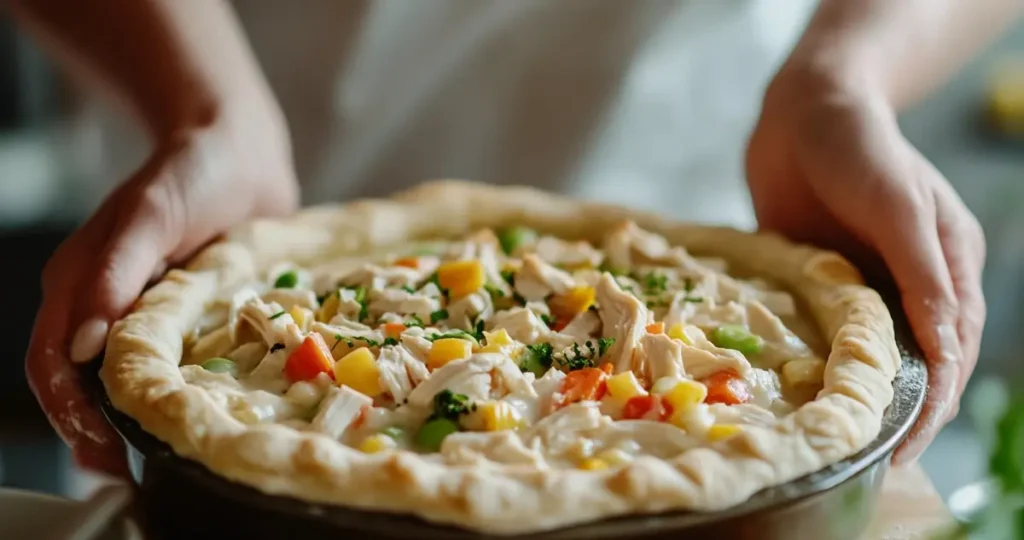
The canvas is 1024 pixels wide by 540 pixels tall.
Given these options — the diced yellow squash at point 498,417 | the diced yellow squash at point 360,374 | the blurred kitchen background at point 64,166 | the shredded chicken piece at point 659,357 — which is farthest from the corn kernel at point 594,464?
the blurred kitchen background at point 64,166

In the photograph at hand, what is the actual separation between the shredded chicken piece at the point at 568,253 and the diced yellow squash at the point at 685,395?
0.75 m

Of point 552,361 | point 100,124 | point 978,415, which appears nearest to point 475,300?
point 552,361

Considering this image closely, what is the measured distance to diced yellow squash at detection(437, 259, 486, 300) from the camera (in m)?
2.10

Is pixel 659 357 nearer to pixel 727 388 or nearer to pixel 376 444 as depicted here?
pixel 727 388

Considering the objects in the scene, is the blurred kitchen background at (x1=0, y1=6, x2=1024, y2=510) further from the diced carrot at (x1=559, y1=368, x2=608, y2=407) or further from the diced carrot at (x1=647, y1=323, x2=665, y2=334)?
the diced carrot at (x1=559, y1=368, x2=608, y2=407)

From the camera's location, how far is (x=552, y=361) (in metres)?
1.82

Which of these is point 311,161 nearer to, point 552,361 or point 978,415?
point 552,361

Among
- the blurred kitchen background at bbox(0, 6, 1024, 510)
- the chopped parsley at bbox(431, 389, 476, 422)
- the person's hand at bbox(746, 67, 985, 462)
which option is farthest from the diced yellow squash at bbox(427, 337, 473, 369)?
the blurred kitchen background at bbox(0, 6, 1024, 510)

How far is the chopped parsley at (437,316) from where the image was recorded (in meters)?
2.02

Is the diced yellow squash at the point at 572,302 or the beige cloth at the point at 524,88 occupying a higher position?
the beige cloth at the point at 524,88

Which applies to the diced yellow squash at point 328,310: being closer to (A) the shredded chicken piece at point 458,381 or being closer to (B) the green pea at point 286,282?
(B) the green pea at point 286,282

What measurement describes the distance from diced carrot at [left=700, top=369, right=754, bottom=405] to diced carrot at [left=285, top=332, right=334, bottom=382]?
2.08 ft

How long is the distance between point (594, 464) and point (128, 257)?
3.36 feet

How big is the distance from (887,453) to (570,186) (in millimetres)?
1835
